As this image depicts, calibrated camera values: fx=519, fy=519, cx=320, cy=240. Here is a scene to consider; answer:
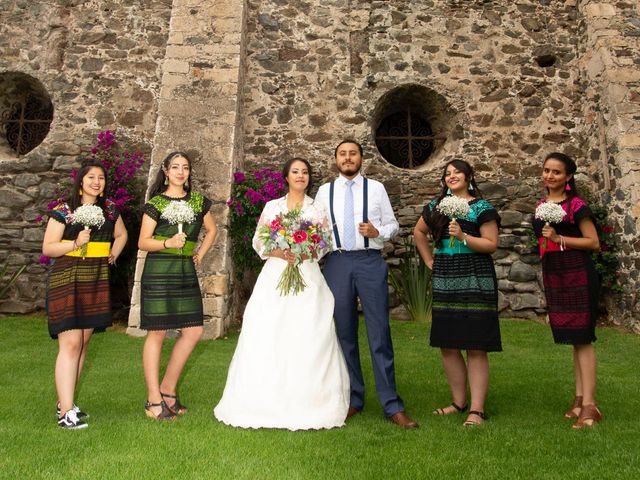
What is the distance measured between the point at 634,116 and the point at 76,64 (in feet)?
26.8

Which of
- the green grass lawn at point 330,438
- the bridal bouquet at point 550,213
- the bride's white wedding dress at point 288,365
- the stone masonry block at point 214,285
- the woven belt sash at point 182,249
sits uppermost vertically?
the bridal bouquet at point 550,213

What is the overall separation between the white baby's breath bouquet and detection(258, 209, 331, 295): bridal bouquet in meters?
0.53

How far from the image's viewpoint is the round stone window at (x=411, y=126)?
7.97 meters

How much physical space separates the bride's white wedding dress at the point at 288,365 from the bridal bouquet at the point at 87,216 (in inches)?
44.6

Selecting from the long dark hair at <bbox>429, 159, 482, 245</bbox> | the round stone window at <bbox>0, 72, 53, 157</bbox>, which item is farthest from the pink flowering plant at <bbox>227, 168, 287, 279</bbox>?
the round stone window at <bbox>0, 72, 53, 157</bbox>

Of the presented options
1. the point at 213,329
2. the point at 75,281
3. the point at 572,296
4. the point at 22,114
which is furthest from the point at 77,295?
the point at 22,114

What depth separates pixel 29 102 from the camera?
8.44 m

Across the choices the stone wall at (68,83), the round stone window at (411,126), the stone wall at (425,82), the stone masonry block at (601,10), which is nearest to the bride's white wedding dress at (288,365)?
the stone wall at (425,82)

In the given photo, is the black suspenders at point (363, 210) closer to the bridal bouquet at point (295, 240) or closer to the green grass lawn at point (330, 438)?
the bridal bouquet at point (295, 240)

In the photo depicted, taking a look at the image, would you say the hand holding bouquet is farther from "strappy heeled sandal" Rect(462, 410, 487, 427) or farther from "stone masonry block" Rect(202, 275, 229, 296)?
"stone masonry block" Rect(202, 275, 229, 296)

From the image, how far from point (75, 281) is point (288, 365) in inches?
59.0

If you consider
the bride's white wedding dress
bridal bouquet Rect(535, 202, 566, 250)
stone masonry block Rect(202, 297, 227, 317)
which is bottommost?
the bride's white wedding dress

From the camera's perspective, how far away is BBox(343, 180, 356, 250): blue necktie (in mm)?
3589

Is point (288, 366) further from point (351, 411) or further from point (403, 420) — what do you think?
point (403, 420)
